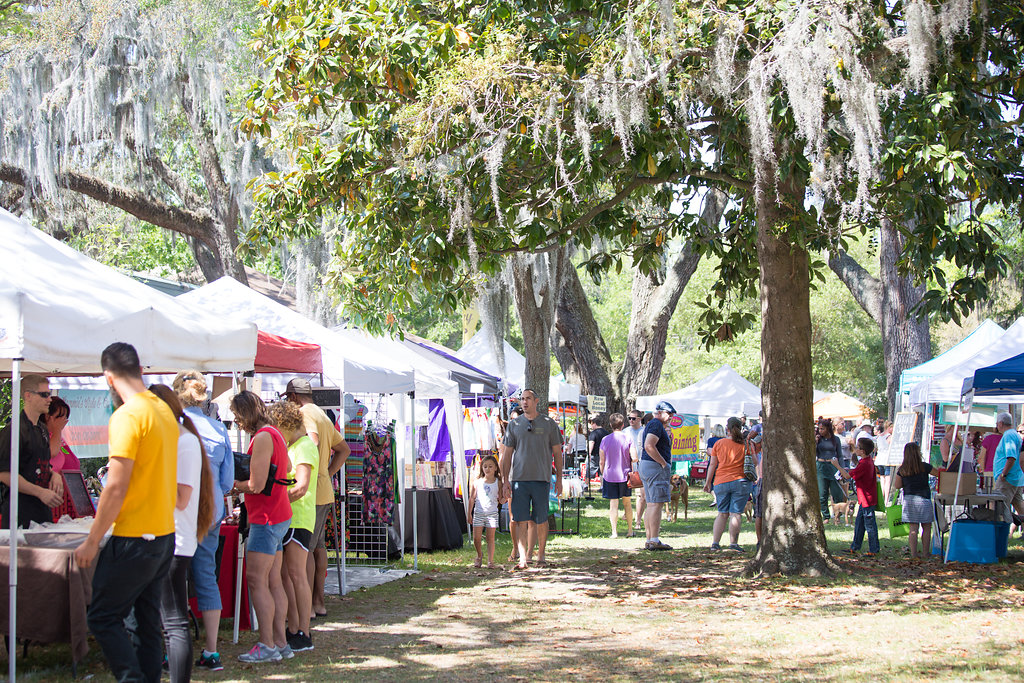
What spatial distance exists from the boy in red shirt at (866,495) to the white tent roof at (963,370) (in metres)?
2.20

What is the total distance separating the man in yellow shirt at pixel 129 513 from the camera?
13.9 ft

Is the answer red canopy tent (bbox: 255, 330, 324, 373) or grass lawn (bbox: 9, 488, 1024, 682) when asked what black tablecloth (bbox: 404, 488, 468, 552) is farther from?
red canopy tent (bbox: 255, 330, 324, 373)

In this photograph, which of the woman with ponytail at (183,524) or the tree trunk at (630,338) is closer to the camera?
the woman with ponytail at (183,524)

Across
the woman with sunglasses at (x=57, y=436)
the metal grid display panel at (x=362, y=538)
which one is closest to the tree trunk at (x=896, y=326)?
the metal grid display panel at (x=362, y=538)

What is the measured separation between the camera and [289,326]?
969cm

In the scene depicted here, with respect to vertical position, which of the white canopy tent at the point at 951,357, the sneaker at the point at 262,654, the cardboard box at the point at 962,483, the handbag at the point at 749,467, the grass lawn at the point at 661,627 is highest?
the white canopy tent at the point at 951,357

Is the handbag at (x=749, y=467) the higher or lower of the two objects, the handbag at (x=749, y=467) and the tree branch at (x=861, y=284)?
the lower

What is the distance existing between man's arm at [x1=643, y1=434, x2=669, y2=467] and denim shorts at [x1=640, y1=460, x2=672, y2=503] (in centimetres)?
12

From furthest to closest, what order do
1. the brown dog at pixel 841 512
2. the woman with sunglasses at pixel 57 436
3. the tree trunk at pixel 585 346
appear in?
the tree trunk at pixel 585 346, the brown dog at pixel 841 512, the woman with sunglasses at pixel 57 436

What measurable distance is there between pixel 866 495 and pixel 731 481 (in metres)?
1.55

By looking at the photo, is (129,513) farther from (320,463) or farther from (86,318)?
(320,463)

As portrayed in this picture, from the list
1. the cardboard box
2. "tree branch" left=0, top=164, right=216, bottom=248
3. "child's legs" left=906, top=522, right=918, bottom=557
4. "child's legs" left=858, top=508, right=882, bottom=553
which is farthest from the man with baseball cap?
"tree branch" left=0, top=164, right=216, bottom=248

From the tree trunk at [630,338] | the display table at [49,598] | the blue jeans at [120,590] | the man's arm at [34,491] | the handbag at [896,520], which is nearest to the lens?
the blue jeans at [120,590]

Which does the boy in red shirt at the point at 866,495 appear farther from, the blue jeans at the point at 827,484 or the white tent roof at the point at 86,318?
the white tent roof at the point at 86,318
